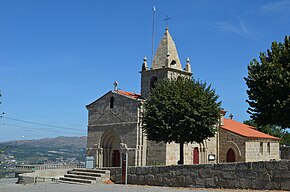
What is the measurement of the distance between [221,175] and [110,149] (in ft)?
81.7

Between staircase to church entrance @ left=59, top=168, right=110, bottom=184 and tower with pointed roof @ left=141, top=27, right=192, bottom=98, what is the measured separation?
1571cm

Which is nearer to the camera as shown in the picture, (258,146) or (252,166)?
→ (252,166)

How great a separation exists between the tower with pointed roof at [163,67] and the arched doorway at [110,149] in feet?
18.2

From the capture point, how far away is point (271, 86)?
24.7 m

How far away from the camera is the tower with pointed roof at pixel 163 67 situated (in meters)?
39.0

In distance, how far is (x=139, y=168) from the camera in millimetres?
20828

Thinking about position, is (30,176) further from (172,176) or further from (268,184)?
(268,184)

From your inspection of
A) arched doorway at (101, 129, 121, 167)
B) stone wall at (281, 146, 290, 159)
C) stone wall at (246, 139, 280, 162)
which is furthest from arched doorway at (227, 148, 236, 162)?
arched doorway at (101, 129, 121, 167)

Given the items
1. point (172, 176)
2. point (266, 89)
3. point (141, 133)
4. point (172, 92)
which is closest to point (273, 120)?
point (266, 89)

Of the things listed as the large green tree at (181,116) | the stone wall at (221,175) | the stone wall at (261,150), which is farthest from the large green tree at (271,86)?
the stone wall at (261,150)

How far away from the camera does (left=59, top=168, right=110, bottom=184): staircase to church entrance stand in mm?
22750

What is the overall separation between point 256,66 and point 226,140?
638 inches

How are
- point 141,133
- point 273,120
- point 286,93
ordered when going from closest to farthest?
point 286,93, point 273,120, point 141,133

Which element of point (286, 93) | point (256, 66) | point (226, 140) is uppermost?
point (256, 66)
